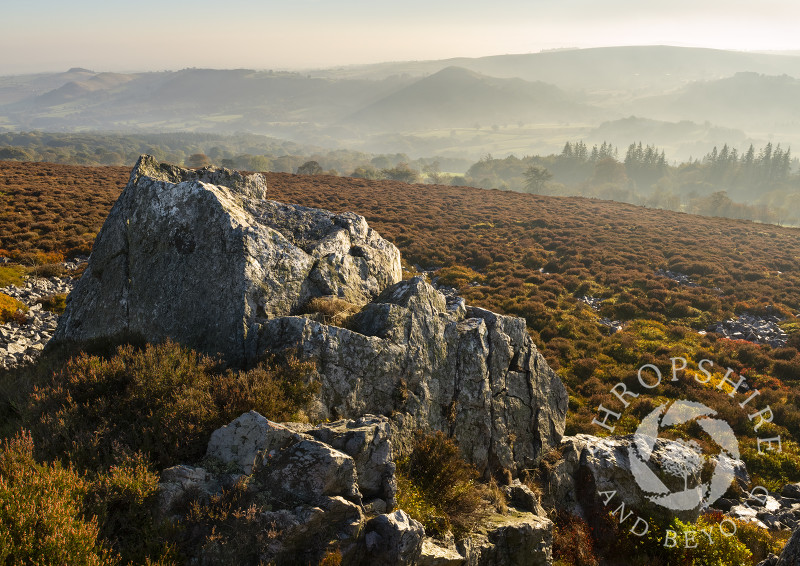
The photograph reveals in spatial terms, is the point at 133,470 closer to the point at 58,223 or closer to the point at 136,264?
the point at 136,264

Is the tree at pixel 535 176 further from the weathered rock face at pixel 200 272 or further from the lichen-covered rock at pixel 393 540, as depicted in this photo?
the lichen-covered rock at pixel 393 540

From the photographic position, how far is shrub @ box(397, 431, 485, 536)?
22.1 ft

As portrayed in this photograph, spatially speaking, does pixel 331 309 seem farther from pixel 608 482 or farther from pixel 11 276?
pixel 11 276

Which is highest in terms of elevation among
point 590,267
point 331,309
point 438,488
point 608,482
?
point 331,309

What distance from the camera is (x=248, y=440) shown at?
5848 mm

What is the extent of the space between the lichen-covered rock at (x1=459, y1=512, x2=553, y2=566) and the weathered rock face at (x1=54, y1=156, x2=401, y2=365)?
544cm

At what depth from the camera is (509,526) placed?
7.49 metres

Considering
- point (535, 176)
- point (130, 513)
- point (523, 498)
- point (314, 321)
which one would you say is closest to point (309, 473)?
point (130, 513)

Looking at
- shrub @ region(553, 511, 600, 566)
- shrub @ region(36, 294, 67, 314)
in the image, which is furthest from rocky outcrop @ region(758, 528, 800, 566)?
shrub @ region(36, 294, 67, 314)

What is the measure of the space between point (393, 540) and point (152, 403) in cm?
423

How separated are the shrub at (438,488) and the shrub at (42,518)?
13.7 ft

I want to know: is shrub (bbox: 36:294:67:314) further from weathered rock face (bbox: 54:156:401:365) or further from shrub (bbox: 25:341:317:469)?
shrub (bbox: 25:341:317:469)

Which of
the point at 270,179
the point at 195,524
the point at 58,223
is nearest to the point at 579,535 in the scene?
the point at 195,524

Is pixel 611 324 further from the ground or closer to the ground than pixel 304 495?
closer to the ground
